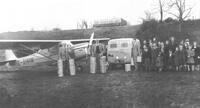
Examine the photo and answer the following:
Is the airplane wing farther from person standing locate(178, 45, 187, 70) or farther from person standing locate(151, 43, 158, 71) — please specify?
person standing locate(178, 45, 187, 70)

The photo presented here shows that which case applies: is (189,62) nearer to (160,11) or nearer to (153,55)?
(153,55)

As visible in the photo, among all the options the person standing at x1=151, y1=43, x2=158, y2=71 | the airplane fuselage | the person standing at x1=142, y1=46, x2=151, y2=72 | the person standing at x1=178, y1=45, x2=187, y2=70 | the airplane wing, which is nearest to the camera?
the person standing at x1=178, y1=45, x2=187, y2=70

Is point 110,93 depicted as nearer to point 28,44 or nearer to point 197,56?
point 197,56

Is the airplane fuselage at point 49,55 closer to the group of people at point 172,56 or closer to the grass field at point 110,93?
the grass field at point 110,93

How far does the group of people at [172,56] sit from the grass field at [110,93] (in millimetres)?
1433

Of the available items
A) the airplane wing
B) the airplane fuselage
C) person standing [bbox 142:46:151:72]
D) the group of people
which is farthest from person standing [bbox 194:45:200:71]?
the airplane wing

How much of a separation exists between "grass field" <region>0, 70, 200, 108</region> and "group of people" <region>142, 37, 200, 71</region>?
4.70 feet

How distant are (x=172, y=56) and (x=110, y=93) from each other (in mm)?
5668

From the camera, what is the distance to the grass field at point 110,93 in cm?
874

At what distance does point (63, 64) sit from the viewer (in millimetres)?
15578

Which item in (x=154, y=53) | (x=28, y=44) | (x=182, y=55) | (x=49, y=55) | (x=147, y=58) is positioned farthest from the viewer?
(x=28, y=44)

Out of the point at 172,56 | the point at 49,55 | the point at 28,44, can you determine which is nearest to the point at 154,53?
the point at 172,56

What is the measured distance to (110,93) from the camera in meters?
9.97

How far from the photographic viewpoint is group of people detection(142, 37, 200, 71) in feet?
46.4
